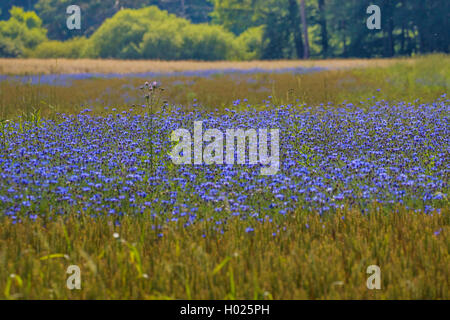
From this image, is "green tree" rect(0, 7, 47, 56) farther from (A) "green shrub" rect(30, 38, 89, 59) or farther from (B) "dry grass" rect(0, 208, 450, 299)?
(B) "dry grass" rect(0, 208, 450, 299)

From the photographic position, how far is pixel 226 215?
16.8 ft

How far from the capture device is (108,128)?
8.59m

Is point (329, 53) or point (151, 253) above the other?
point (329, 53)

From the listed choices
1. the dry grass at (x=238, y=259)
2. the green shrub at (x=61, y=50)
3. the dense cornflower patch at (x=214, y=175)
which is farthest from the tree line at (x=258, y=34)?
the dry grass at (x=238, y=259)

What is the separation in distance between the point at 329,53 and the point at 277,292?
45.0 meters

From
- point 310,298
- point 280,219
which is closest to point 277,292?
point 310,298

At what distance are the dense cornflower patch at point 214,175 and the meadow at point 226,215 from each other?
1.1 inches

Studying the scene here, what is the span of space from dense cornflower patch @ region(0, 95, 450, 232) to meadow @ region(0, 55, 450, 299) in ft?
0.09

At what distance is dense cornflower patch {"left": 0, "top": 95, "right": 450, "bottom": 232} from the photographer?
5.14 metres

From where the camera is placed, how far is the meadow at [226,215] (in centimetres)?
357

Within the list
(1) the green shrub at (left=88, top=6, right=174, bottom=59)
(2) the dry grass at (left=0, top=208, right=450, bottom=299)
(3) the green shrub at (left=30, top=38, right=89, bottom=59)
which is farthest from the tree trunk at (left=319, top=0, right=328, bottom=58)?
(2) the dry grass at (left=0, top=208, right=450, bottom=299)

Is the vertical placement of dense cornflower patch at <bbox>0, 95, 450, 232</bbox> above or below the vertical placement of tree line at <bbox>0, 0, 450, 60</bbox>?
below
